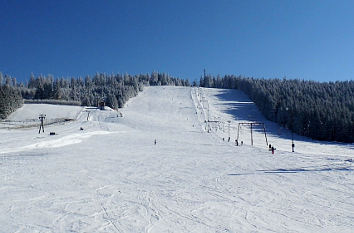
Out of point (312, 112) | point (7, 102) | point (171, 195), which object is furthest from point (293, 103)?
point (171, 195)

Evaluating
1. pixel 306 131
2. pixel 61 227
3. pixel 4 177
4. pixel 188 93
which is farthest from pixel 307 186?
pixel 188 93

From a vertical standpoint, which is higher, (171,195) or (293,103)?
(293,103)

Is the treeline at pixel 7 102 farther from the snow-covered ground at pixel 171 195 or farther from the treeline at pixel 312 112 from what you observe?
the treeline at pixel 312 112

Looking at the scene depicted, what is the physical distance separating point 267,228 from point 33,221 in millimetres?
8018

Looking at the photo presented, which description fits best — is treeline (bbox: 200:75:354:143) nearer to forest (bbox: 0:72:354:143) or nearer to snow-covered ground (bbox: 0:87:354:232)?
forest (bbox: 0:72:354:143)

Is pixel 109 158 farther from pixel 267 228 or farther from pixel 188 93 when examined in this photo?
pixel 188 93

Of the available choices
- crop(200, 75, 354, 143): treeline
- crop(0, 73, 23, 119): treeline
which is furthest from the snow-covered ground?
crop(0, 73, 23, 119): treeline

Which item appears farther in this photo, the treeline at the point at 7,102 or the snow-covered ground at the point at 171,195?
the treeline at the point at 7,102

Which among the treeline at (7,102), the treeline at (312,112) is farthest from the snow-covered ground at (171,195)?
the treeline at (7,102)

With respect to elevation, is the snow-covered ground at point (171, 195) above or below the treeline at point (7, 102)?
below

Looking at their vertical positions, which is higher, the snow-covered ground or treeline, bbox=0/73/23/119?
treeline, bbox=0/73/23/119

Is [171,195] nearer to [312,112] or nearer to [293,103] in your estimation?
[312,112]

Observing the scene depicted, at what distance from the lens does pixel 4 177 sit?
19000 mm

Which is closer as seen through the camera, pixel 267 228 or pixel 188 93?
pixel 267 228
